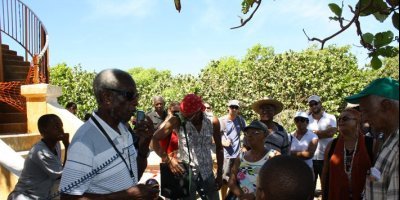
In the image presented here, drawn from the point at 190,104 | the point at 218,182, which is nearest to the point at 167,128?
the point at 190,104

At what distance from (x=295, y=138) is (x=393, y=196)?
4.28 meters

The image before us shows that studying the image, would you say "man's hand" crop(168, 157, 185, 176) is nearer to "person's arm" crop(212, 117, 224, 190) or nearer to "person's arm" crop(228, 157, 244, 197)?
"person's arm" crop(212, 117, 224, 190)

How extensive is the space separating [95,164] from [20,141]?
6430 millimetres

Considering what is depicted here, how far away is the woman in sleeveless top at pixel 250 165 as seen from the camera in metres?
4.30

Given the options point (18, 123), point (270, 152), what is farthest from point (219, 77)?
point (270, 152)

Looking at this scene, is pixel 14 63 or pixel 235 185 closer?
pixel 235 185

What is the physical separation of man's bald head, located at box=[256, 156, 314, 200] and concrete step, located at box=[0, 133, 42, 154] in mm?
6758

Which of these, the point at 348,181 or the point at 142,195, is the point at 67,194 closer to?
the point at 142,195

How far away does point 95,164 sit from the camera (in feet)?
7.89

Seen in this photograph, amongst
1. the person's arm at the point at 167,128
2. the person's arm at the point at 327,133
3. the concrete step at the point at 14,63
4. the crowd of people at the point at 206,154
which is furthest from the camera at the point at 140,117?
the concrete step at the point at 14,63

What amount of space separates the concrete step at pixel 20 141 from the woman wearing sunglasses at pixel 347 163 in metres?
5.84

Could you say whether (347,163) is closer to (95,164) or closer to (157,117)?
(95,164)

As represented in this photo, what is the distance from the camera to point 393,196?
229cm

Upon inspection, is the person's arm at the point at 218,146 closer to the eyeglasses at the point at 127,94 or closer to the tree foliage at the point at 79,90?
the eyeglasses at the point at 127,94
